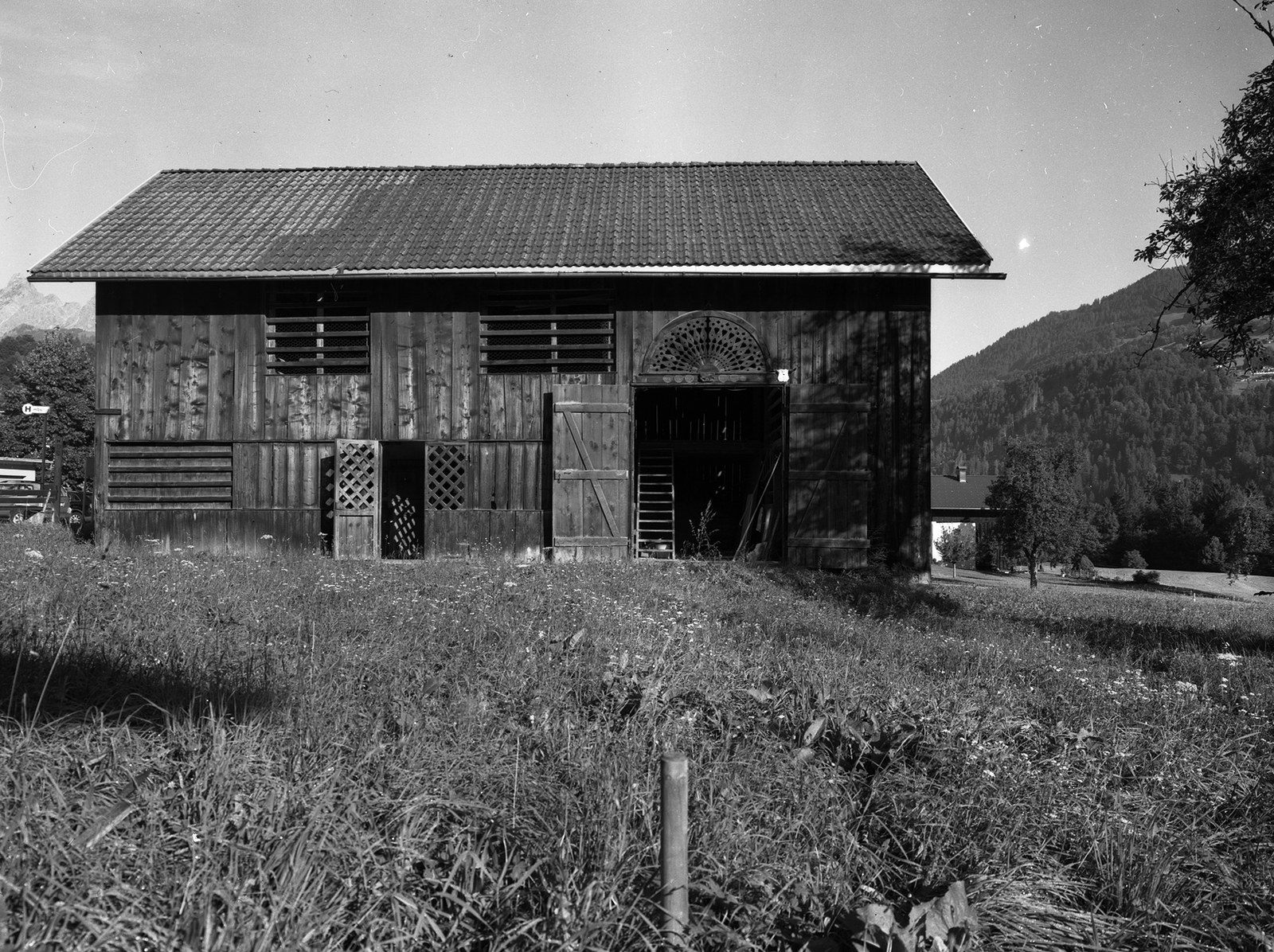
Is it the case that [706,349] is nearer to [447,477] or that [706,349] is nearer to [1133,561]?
[447,477]

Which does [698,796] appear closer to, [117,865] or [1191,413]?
[117,865]

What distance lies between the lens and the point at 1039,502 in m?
36.9

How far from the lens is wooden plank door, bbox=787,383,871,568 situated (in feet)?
41.5

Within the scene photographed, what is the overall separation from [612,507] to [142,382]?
25.4 feet

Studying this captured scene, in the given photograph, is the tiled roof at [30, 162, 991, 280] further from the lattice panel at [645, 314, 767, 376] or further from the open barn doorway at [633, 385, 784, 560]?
the open barn doorway at [633, 385, 784, 560]

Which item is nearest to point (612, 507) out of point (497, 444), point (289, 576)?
point (497, 444)

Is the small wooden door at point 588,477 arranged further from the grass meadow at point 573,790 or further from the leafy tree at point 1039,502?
the leafy tree at point 1039,502

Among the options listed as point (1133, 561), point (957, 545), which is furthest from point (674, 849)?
point (1133, 561)

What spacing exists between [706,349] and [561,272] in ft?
8.33

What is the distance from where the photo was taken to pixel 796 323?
13.1 metres

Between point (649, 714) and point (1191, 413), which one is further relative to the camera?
point (1191, 413)

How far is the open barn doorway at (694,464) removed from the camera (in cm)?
1792

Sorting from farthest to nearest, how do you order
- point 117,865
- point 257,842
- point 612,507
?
point 612,507
point 257,842
point 117,865

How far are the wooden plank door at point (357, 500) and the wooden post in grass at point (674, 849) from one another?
453 inches
